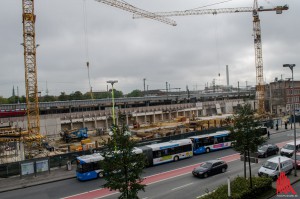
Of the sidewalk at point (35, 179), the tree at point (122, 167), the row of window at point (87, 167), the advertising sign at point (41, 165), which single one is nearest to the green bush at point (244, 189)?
the tree at point (122, 167)

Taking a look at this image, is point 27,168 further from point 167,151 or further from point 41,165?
point 167,151

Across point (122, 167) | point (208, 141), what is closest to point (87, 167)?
point (122, 167)

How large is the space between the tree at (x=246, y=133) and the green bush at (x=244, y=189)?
1959 mm

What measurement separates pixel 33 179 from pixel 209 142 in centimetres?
2132

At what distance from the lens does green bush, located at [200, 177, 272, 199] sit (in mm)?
15762

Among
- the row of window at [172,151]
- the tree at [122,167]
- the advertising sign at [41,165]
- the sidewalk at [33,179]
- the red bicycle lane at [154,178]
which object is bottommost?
the sidewalk at [33,179]

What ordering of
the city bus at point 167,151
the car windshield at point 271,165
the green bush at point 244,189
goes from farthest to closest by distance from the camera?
the city bus at point 167,151
the car windshield at point 271,165
the green bush at point 244,189

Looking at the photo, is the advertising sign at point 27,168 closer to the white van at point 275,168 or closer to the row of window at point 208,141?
the row of window at point 208,141

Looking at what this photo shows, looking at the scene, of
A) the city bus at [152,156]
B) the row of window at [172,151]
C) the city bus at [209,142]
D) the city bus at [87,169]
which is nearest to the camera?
the city bus at [87,169]

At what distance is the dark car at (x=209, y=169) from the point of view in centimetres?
2310

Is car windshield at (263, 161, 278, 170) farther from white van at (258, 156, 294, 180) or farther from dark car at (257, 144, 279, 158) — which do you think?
dark car at (257, 144, 279, 158)

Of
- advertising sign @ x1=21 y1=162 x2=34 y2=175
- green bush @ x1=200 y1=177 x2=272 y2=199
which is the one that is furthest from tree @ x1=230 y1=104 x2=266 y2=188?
advertising sign @ x1=21 y1=162 x2=34 y2=175

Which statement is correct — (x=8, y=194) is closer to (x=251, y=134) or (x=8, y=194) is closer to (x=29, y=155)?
(x=29, y=155)

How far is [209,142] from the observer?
34.3 m
